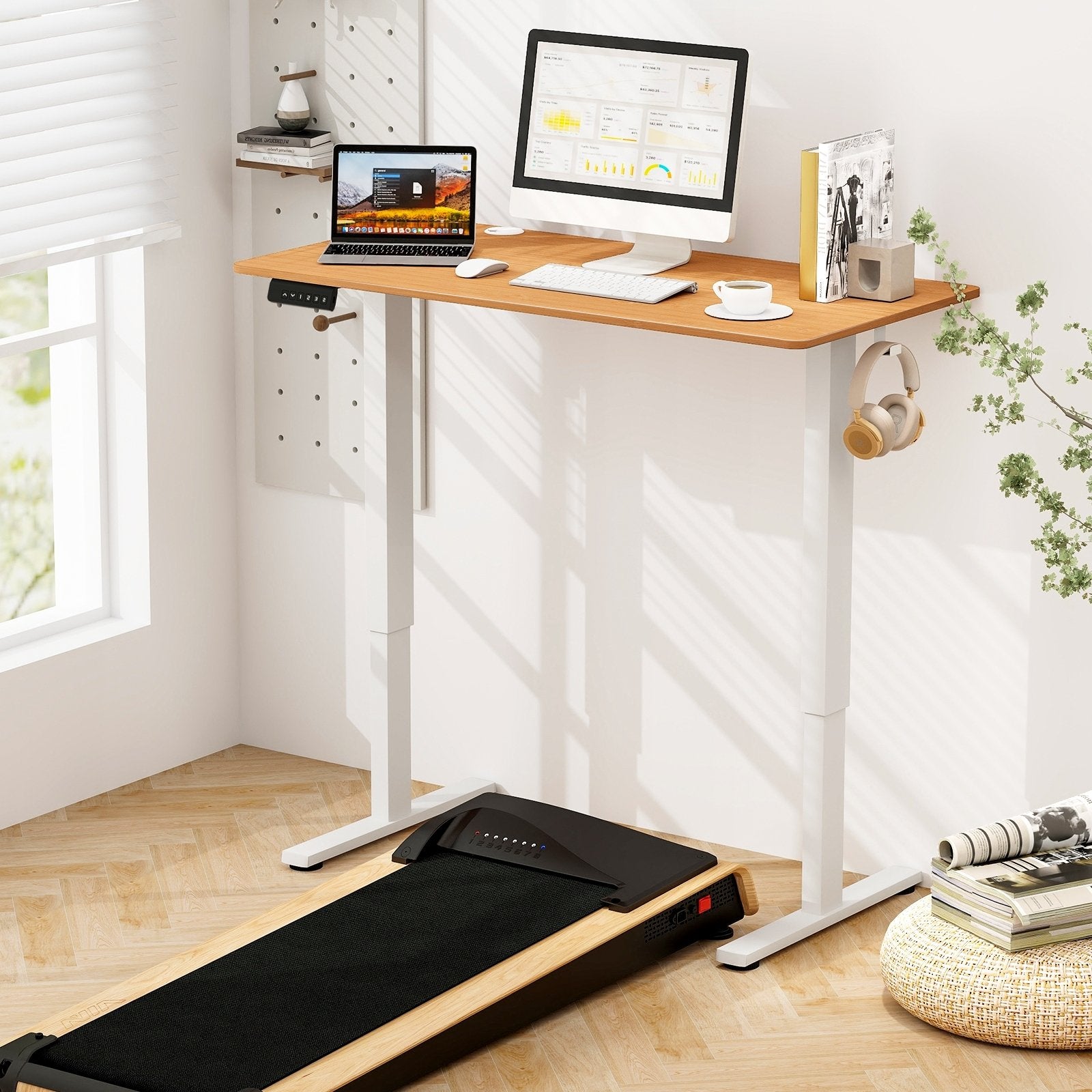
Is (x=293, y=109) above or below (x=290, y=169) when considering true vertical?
above

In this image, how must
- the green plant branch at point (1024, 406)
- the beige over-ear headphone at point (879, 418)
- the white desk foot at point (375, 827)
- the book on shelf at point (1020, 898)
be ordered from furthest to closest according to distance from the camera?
the white desk foot at point (375, 827) < the beige over-ear headphone at point (879, 418) < the book on shelf at point (1020, 898) < the green plant branch at point (1024, 406)

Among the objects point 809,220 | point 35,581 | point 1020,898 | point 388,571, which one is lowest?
point 1020,898

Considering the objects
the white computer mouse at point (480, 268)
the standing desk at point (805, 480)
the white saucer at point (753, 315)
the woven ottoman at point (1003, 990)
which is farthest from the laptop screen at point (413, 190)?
the woven ottoman at point (1003, 990)

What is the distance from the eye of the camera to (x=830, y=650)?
13.0 feet

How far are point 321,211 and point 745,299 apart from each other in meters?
1.48

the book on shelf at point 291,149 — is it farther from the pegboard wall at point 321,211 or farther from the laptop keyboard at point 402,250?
the laptop keyboard at point 402,250

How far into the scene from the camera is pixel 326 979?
3.64 metres

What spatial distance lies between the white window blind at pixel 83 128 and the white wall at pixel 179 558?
10cm

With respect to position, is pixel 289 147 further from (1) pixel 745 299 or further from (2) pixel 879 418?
(2) pixel 879 418

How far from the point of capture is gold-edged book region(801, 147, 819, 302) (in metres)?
3.73

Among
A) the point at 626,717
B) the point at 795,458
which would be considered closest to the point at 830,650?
the point at 795,458

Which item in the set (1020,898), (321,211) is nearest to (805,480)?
(1020,898)

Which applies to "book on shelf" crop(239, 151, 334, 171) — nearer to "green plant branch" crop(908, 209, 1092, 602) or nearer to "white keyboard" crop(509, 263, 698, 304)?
"white keyboard" crop(509, 263, 698, 304)

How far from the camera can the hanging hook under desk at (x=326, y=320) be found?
14.5ft
